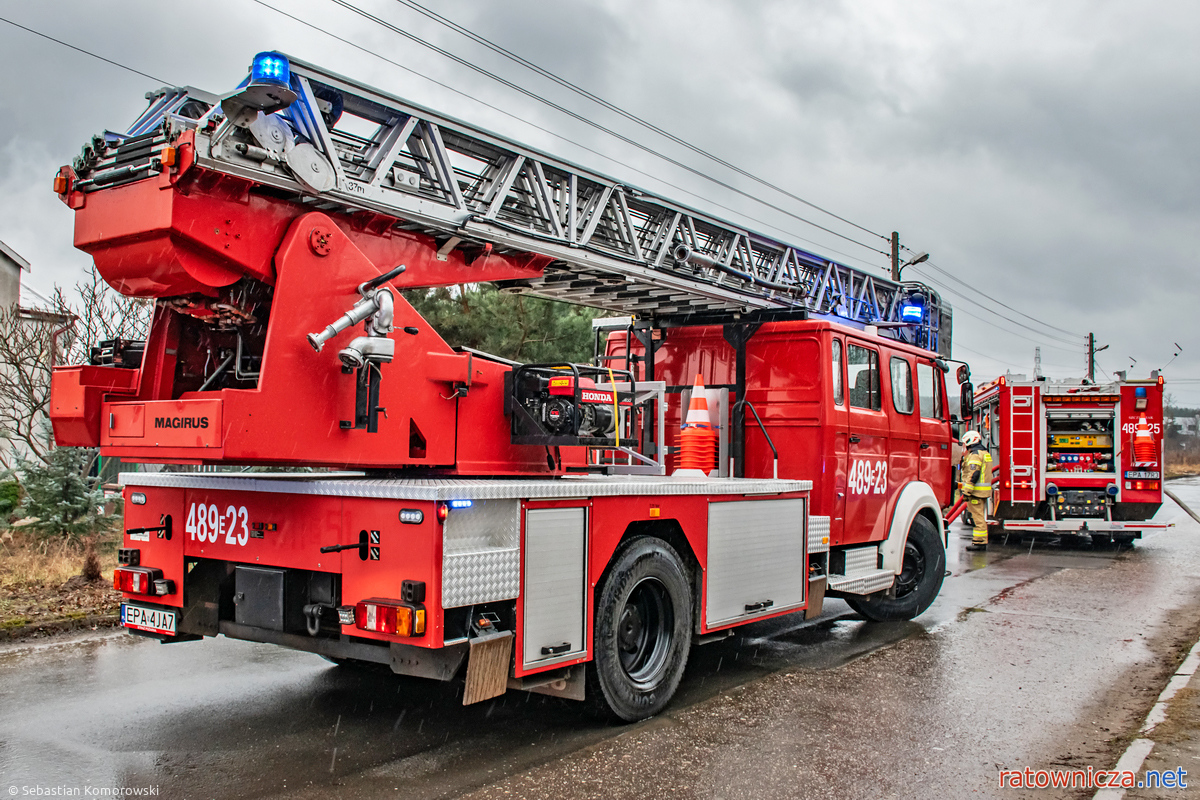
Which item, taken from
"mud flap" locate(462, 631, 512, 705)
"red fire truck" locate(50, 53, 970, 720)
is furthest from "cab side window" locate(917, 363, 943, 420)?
"mud flap" locate(462, 631, 512, 705)

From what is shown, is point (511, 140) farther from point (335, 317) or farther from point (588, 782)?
point (588, 782)

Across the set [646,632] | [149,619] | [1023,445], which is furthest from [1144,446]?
[149,619]

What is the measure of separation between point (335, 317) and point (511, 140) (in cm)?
172

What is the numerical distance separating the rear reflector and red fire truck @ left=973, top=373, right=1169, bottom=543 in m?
14.4

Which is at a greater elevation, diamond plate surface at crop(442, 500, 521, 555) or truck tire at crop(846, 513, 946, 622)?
diamond plate surface at crop(442, 500, 521, 555)

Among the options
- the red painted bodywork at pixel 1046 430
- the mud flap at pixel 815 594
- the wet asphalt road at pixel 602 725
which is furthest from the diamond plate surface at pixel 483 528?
the red painted bodywork at pixel 1046 430

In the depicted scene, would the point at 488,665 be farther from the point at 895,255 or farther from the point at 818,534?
the point at 895,255

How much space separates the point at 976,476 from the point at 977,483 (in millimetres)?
114

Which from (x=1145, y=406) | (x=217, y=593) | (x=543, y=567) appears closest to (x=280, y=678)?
(x=217, y=593)

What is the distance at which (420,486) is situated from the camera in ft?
14.3

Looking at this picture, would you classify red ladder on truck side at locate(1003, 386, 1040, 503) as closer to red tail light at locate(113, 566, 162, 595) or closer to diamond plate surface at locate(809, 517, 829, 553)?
diamond plate surface at locate(809, 517, 829, 553)

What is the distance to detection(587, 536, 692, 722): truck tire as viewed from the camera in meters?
5.15

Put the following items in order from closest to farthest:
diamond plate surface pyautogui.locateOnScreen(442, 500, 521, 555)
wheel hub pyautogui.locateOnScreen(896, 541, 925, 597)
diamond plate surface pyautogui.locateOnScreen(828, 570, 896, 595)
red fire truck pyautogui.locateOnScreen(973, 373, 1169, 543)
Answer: diamond plate surface pyautogui.locateOnScreen(442, 500, 521, 555)
diamond plate surface pyautogui.locateOnScreen(828, 570, 896, 595)
wheel hub pyautogui.locateOnScreen(896, 541, 925, 597)
red fire truck pyautogui.locateOnScreen(973, 373, 1169, 543)

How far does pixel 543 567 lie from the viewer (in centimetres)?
474
